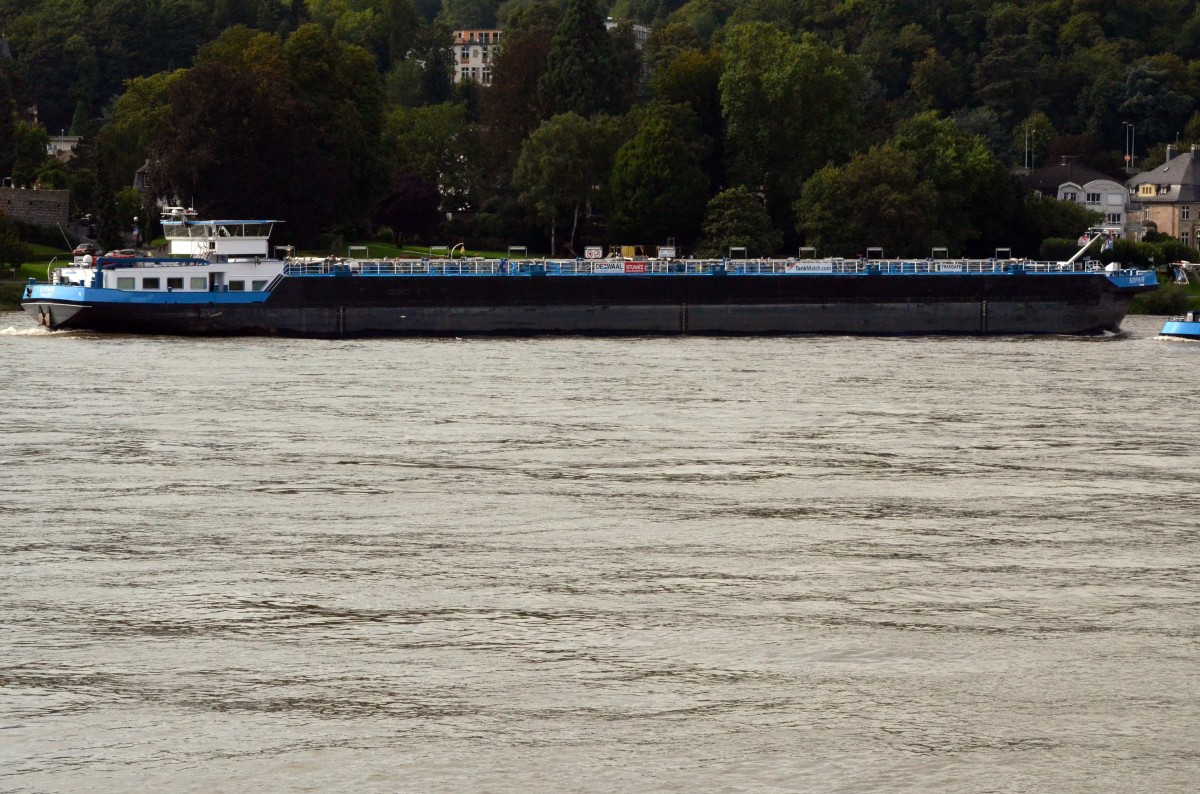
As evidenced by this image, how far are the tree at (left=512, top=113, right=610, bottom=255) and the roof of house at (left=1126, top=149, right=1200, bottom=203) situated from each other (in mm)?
56936

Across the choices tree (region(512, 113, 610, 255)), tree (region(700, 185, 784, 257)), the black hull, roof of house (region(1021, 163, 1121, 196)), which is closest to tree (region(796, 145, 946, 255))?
tree (region(700, 185, 784, 257))

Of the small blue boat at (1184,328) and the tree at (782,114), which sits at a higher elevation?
the tree at (782,114)

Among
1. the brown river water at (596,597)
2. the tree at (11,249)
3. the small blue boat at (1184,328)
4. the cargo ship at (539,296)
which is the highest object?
the tree at (11,249)

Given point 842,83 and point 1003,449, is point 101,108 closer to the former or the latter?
point 842,83

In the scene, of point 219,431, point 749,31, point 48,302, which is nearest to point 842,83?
point 749,31

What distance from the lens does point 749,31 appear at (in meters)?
118

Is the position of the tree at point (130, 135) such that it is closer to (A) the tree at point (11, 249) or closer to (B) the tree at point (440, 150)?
(B) the tree at point (440, 150)

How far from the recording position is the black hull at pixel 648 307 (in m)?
74.9

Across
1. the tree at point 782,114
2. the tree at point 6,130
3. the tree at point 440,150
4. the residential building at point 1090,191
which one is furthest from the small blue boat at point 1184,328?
the tree at point 6,130

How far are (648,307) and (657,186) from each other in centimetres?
3480

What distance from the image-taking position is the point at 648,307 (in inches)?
3056

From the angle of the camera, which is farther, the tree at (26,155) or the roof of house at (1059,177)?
the roof of house at (1059,177)

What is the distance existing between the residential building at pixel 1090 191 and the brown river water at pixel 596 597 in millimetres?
109586

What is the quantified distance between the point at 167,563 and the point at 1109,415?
26525mm
